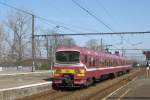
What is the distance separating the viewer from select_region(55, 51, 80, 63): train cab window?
29719mm

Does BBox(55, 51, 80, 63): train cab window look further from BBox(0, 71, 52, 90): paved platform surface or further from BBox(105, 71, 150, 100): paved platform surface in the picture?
BBox(105, 71, 150, 100): paved platform surface

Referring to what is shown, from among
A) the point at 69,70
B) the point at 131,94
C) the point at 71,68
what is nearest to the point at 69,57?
the point at 71,68

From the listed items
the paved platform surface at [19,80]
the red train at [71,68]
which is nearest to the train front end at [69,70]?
the red train at [71,68]

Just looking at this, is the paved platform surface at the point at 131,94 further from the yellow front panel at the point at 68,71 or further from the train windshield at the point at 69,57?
the train windshield at the point at 69,57

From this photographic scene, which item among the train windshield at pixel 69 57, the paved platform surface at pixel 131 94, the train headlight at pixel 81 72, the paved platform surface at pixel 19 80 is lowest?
the paved platform surface at pixel 131 94

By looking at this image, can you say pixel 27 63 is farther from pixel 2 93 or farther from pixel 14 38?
pixel 2 93

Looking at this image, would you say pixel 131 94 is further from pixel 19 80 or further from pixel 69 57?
pixel 19 80

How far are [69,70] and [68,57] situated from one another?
979mm

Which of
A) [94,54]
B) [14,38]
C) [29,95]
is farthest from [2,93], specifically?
[14,38]

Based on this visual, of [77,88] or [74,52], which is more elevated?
[74,52]

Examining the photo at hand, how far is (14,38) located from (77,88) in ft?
220

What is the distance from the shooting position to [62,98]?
23.4 m

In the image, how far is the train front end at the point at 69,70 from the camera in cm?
2944

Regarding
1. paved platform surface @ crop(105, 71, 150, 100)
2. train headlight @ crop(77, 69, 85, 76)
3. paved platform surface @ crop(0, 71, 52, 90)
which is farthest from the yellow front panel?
paved platform surface @ crop(105, 71, 150, 100)
